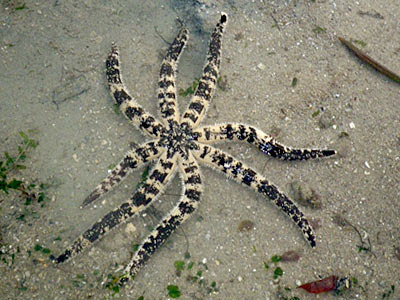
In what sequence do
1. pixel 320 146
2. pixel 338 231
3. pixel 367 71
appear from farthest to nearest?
pixel 367 71
pixel 320 146
pixel 338 231

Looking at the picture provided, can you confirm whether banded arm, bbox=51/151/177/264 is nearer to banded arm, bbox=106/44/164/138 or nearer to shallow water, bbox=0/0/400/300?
shallow water, bbox=0/0/400/300

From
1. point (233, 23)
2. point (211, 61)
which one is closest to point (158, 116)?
point (211, 61)

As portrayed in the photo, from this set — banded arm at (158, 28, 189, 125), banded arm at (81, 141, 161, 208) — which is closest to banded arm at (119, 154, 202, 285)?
banded arm at (81, 141, 161, 208)

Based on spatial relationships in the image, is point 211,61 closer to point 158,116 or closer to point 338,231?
point 158,116

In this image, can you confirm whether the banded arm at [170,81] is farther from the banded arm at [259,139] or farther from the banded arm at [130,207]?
the banded arm at [130,207]

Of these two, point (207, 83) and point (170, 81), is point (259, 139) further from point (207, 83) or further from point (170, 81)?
point (170, 81)
